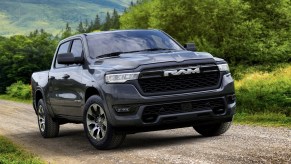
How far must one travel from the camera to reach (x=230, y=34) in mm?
44500

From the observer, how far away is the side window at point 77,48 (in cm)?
942

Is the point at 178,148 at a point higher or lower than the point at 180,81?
lower

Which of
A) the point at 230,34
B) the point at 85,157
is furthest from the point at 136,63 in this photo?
the point at 230,34

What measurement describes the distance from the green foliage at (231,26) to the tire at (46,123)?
3205 centimetres

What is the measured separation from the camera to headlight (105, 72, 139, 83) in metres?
7.63

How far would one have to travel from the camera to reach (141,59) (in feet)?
26.0

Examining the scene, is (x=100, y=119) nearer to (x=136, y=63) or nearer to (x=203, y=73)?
(x=136, y=63)

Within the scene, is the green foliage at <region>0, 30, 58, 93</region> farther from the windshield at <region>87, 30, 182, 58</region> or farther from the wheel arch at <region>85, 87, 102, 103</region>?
the wheel arch at <region>85, 87, 102, 103</region>

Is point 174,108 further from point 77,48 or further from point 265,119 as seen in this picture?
point 265,119

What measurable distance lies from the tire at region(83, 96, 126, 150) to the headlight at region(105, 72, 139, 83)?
1.22 feet

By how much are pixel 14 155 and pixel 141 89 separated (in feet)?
7.82

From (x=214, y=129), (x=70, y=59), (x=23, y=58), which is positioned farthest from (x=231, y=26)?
(x=23, y=58)

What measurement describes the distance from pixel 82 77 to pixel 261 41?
3860cm

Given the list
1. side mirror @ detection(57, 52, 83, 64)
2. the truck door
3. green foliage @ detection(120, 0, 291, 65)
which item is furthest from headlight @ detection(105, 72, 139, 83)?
green foliage @ detection(120, 0, 291, 65)
